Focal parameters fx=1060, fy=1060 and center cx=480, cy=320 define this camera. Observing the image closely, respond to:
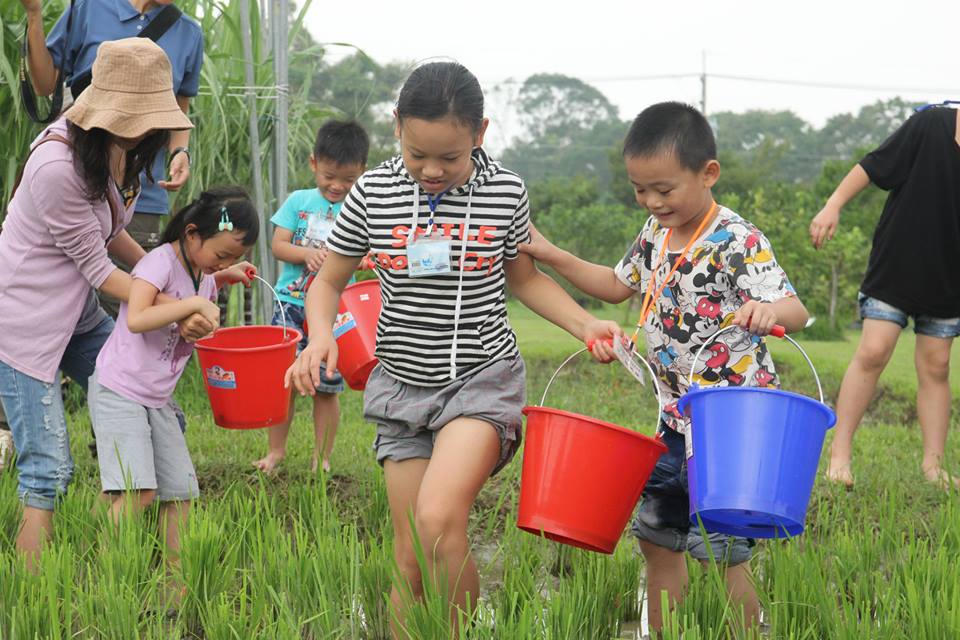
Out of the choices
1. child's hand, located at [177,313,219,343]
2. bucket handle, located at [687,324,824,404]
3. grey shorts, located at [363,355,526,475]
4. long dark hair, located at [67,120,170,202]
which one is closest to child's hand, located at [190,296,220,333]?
child's hand, located at [177,313,219,343]

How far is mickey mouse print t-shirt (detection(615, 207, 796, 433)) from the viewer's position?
223cm

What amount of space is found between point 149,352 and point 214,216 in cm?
38

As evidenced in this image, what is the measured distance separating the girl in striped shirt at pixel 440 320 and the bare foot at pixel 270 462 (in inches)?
48.4

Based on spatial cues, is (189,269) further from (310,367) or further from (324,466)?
(324,466)

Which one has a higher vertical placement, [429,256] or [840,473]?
[429,256]

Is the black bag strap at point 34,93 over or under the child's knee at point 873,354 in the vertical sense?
over

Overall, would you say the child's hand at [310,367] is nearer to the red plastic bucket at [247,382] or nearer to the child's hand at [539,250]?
the child's hand at [539,250]

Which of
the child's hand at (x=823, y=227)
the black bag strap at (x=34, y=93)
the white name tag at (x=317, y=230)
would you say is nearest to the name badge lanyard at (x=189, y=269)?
the black bag strap at (x=34, y=93)

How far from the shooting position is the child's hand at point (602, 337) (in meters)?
2.17

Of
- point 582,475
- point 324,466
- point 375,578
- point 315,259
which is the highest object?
point 315,259

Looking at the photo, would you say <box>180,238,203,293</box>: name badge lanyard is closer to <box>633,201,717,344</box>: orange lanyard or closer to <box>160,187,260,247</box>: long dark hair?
<box>160,187,260,247</box>: long dark hair

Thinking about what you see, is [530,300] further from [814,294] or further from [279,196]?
[814,294]

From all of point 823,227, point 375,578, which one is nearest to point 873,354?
point 823,227

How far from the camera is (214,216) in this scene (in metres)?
2.68
